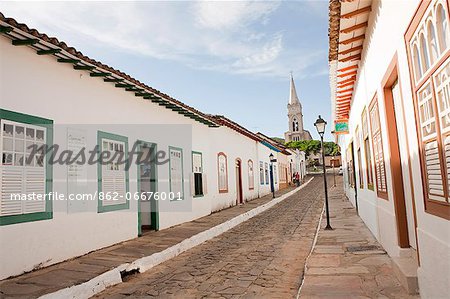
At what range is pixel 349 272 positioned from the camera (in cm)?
501

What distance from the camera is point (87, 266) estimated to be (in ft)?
18.3

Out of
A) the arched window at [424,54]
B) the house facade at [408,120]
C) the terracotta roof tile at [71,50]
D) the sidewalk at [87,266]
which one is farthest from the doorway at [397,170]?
the terracotta roof tile at [71,50]

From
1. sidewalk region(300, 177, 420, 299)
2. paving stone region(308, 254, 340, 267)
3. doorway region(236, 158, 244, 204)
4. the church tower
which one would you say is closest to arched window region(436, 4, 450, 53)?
sidewalk region(300, 177, 420, 299)

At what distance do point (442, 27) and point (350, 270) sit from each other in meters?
3.64

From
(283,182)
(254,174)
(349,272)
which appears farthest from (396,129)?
(283,182)

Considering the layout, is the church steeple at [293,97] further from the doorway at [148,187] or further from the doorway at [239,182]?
the doorway at [148,187]

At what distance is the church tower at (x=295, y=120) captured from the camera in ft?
238

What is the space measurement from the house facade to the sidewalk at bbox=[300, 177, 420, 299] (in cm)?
24

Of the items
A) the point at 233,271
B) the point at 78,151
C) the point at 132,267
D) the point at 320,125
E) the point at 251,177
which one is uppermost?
the point at 320,125

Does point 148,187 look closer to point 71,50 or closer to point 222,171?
point 71,50

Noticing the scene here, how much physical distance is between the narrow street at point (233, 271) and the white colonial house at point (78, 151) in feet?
5.02

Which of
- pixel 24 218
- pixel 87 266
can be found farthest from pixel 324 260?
pixel 24 218

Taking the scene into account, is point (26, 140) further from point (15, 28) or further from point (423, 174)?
point (423, 174)

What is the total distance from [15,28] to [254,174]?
52.8 feet
